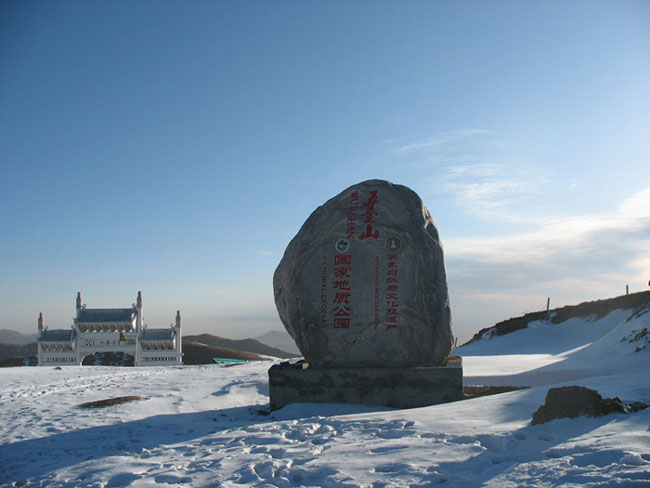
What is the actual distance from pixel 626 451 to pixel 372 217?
4.27 m

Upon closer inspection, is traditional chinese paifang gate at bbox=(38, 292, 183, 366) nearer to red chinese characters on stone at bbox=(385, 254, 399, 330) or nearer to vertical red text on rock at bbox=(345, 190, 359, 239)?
vertical red text on rock at bbox=(345, 190, 359, 239)

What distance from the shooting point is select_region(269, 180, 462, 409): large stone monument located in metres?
6.08

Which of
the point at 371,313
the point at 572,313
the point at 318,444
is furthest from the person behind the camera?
the point at 572,313

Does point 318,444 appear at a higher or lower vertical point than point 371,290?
lower

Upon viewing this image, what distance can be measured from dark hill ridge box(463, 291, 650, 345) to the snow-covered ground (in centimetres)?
1383

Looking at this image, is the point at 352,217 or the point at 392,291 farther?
the point at 352,217

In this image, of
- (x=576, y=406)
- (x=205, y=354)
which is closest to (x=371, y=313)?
(x=576, y=406)

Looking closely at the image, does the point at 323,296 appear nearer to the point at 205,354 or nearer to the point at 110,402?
the point at 110,402

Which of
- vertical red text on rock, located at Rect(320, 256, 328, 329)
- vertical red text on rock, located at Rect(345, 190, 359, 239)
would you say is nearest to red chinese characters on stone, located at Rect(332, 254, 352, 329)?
vertical red text on rock, located at Rect(320, 256, 328, 329)

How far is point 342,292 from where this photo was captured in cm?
646

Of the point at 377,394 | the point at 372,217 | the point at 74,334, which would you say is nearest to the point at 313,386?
the point at 377,394

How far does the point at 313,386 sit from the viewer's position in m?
6.26

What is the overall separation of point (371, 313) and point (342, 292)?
1.57 ft

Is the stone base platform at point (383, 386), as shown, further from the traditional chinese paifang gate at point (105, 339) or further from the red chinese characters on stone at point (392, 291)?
the traditional chinese paifang gate at point (105, 339)
